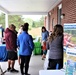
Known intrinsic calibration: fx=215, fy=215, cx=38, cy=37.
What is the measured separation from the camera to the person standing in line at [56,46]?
4344 millimetres

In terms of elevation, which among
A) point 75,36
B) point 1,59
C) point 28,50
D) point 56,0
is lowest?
point 1,59

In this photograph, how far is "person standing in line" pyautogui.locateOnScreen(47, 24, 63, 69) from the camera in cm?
434

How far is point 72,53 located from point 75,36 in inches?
9.3

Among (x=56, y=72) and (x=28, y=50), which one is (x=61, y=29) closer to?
(x=56, y=72)

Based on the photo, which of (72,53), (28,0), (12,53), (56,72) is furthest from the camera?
(28,0)

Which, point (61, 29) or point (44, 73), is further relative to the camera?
point (61, 29)

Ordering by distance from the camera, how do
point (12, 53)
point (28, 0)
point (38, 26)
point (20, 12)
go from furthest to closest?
point (38, 26) < point (20, 12) < point (28, 0) < point (12, 53)

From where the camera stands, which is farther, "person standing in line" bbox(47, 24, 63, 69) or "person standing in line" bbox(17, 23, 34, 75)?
"person standing in line" bbox(17, 23, 34, 75)

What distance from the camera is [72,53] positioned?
2.91 meters

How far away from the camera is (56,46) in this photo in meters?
4.41

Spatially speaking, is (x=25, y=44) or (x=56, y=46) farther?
(x=25, y=44)

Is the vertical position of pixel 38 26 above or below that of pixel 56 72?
above

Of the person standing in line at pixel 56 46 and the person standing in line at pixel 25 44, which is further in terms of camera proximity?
the person standing in line at pixel 25 44

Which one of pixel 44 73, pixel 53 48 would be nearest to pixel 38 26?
pixel 53 48
